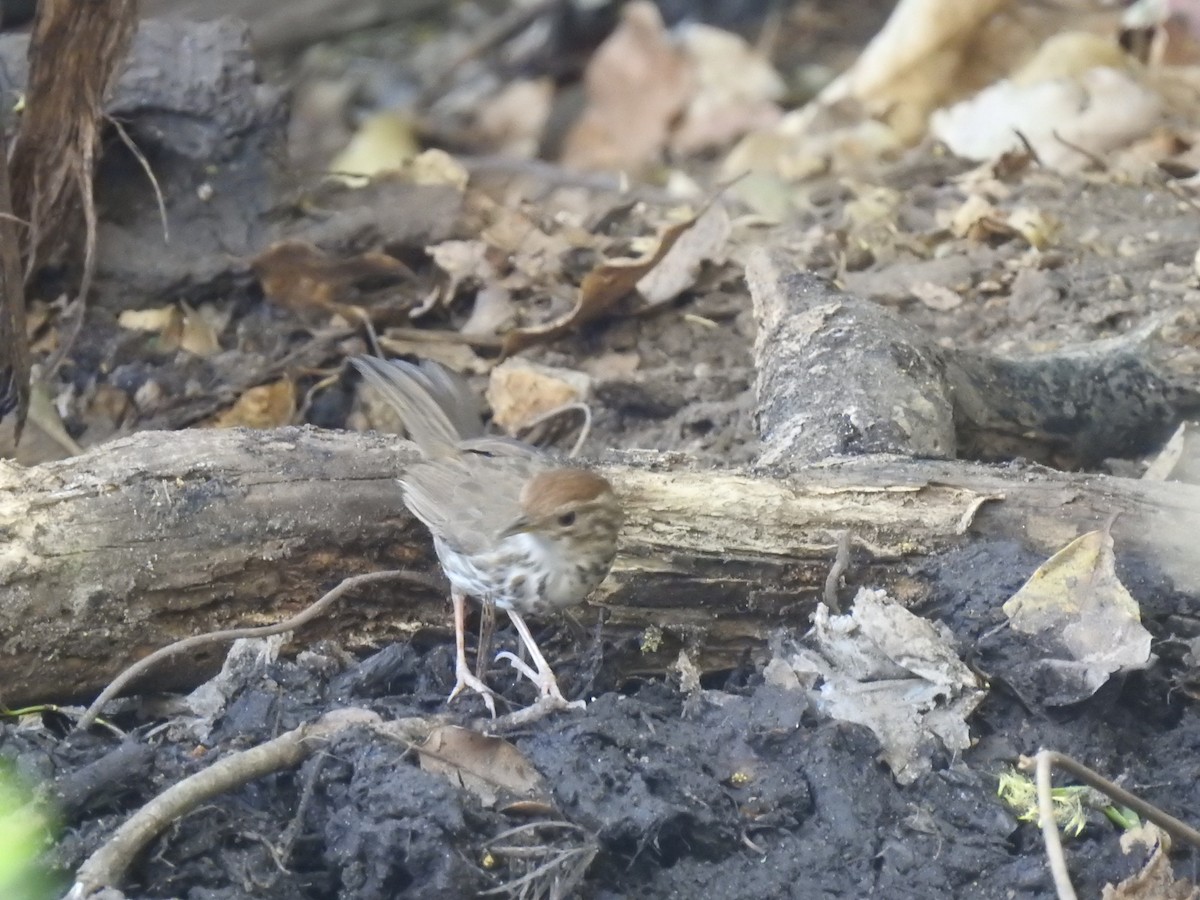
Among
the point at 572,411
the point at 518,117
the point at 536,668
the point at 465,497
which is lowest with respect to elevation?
the point at 518,117

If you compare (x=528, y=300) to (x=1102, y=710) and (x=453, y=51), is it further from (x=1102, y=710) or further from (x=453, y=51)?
(x=453, y=51)

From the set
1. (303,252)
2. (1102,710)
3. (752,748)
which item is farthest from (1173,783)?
(303,252)

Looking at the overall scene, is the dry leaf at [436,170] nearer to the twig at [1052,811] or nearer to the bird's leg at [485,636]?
the bird's leg at [485,636]

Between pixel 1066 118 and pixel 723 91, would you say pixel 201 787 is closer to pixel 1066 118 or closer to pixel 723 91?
pixel 1066 118

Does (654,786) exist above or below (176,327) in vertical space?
above

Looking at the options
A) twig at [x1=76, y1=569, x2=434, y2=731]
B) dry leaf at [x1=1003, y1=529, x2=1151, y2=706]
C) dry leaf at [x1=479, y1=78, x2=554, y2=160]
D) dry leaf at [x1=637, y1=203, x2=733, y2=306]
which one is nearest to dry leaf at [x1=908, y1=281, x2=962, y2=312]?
dry leaf at [x1=637, y1=203, x2=733, y2=306]

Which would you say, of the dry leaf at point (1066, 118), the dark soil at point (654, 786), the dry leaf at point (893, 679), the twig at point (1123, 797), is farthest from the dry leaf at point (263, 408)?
the dry leaf at point (1066, 118)

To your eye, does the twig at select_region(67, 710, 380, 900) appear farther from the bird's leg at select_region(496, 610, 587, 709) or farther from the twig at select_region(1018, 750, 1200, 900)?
the twig at select_region(1018, 750, 1200, 900)

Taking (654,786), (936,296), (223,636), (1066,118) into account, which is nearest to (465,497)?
(223,636)
